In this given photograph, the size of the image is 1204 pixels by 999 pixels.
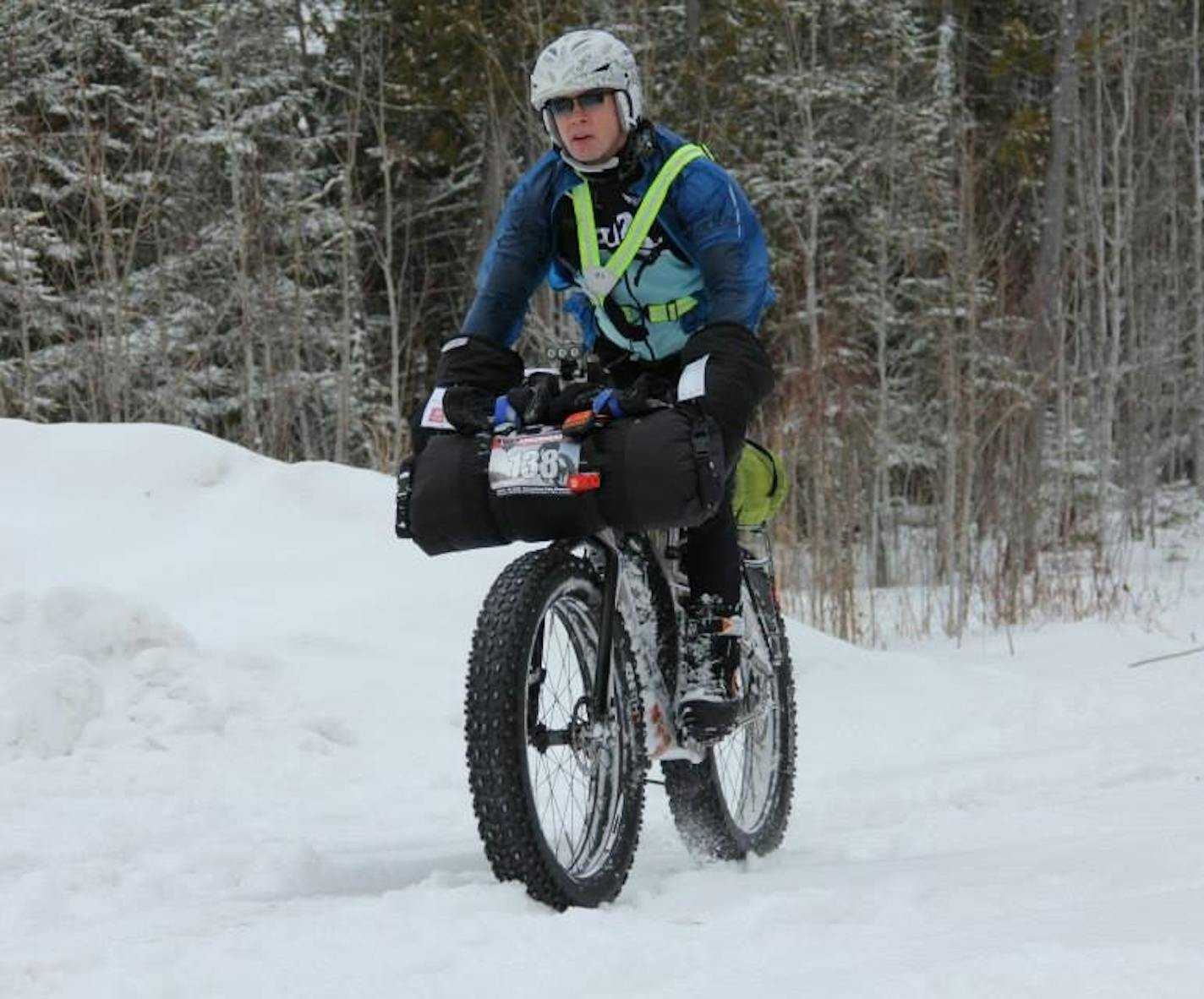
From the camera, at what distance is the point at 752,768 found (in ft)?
14.7

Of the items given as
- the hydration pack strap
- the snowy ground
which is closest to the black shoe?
the snowy ground

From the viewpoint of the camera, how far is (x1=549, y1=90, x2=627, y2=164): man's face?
3.55 m

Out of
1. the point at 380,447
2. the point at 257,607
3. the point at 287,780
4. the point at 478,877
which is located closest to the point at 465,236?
the point at 380,447

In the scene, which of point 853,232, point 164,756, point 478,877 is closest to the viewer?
point 478,877

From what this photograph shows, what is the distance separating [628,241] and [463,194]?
861 inches

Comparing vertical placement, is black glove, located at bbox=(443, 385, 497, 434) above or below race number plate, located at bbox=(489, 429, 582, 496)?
above

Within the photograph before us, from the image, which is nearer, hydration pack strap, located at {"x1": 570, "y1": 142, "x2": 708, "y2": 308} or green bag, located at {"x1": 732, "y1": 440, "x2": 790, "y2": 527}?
hydration pack strap, located at {"x1": 570, "y1": 142, "x2": 708, "y2": 308}

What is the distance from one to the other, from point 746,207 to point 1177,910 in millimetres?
1838

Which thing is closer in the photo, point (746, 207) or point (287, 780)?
point (746, 207)

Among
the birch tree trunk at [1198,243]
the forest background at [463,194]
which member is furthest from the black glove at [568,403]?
the birch tree trunk at [1198,243]

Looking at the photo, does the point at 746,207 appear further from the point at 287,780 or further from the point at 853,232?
the point at 853,232

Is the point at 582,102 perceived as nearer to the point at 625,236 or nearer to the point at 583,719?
the point at 625,236

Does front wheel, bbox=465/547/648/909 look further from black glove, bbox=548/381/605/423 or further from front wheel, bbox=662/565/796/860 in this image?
front wheel, bbox=662/565/796/860

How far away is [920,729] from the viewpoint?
655 cm
